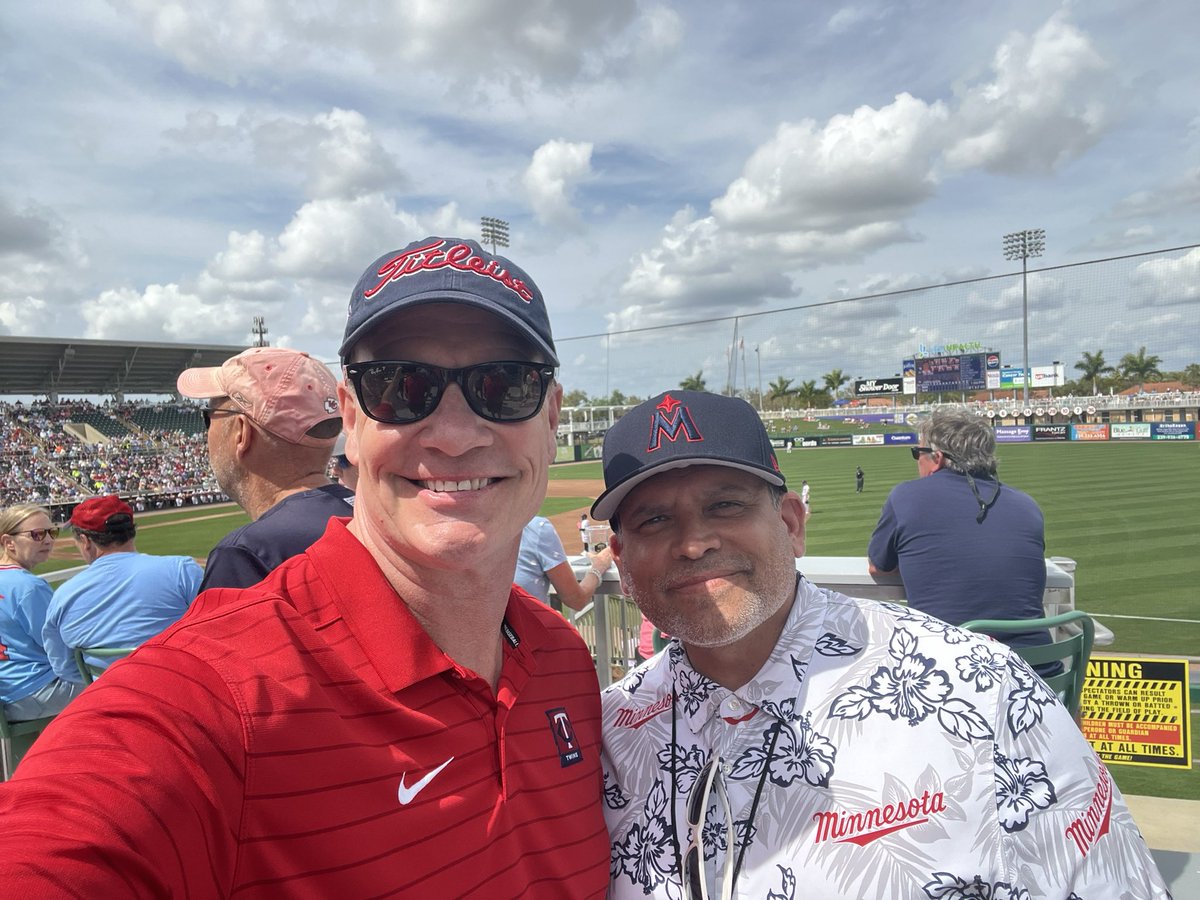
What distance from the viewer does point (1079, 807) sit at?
4.41ft

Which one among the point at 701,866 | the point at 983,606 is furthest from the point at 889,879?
the point at 983,606

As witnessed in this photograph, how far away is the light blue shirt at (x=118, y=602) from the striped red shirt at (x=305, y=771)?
2.89m

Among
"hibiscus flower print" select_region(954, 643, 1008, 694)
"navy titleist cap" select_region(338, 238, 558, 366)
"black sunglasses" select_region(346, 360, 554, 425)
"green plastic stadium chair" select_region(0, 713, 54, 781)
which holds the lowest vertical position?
"green plastic stadium chair" select_region(0, 713, 54, 781)

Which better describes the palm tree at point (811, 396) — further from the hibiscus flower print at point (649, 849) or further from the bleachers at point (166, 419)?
the hibiscus flower print at point (649, 849)

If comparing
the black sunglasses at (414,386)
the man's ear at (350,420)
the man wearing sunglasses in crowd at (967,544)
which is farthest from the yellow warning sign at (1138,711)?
the man's ear at (350,420)

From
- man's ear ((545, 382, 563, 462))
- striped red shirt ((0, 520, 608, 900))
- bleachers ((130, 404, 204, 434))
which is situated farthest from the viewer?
bleachers ((130, 404, 204, 434))

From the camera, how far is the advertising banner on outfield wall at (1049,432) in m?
40.7

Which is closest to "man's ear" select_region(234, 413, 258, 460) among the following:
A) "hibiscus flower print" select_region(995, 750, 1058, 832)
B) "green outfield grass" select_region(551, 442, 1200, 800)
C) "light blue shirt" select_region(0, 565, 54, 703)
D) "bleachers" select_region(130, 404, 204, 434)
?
"hibiscus flower print" select_region(995, 750, 1058, 832)

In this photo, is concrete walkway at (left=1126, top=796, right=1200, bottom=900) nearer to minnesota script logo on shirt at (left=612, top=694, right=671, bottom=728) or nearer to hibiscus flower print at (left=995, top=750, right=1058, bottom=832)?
hibiscus flower print at (left=995, top=750, right=1058, bottom=832)

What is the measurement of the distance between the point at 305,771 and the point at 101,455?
1947 inches

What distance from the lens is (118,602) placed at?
361 centimetres

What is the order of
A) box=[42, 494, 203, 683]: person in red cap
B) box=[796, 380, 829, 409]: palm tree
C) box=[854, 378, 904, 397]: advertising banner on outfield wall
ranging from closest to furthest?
box=[42, 494, 203, 683]: person in red cap → box=[854, 378, 904, 397]: advertising banner on outfield wall → box=[796, 380, 829, 409]: palm tree

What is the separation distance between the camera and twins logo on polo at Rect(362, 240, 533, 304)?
138 cm

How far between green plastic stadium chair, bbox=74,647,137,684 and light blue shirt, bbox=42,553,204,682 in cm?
10
